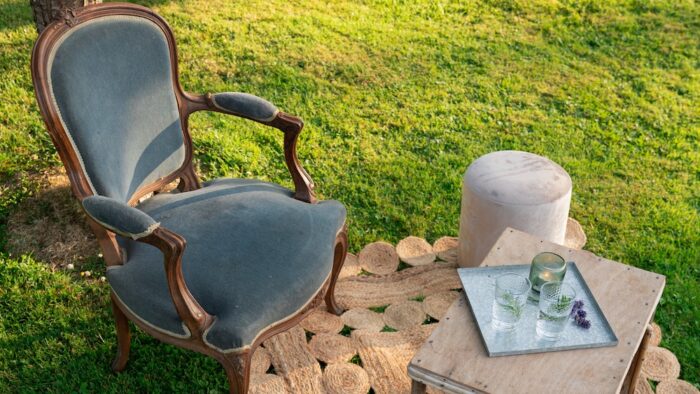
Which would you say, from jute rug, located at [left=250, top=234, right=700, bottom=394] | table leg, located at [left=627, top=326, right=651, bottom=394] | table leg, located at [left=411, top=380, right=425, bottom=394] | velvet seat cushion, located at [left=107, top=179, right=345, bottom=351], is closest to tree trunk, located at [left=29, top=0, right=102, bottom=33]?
velvet seat cushion, located at [left=107, top=179, right=345, bottom=351]

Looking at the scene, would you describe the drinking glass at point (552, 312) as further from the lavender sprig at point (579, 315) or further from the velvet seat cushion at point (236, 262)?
the velvet seat cushion at point (236, 262)

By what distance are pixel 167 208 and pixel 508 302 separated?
1.37m

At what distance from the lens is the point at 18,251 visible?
363 centimetres

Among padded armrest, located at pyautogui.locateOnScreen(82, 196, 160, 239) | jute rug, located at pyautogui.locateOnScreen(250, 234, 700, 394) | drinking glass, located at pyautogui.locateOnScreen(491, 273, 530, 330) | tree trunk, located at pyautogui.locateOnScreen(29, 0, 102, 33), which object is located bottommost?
jute rug, located at pyautogui.locateOnScreen(250, 234, 700, 394)

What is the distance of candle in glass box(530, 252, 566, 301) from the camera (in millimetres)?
2584

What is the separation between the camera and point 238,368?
98.6 inches

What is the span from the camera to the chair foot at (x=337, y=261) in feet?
9.74

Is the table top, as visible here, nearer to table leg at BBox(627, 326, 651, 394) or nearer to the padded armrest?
table leg at BBox(627, 326, 651, 394)

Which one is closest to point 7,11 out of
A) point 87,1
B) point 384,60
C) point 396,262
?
point 87,1

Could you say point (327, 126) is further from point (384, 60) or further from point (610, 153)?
point (610, 153)

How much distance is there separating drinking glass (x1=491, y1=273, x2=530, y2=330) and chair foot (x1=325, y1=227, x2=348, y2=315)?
2.31 feet

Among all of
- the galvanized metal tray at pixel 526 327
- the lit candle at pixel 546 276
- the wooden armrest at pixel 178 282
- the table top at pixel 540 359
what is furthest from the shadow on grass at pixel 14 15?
the lit candle at pixel 546 276

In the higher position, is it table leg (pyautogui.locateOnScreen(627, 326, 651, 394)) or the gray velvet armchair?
the gray velvet armchair

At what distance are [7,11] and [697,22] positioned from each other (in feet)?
18.0
